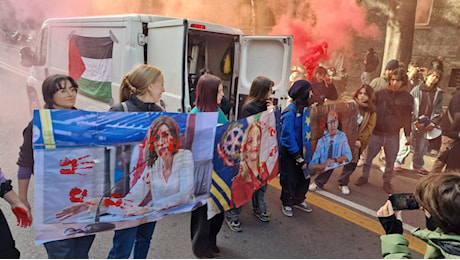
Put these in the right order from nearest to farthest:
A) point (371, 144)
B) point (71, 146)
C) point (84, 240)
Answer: point (71, 146), point (84, 240), point (371, 144)

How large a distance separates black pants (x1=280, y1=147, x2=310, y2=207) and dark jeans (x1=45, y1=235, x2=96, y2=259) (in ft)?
7.18

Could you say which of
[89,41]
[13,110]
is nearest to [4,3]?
[13,110]

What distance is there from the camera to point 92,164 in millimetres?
2018

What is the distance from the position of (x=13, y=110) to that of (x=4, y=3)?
4.07 metres

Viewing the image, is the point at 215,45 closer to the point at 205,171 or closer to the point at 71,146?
the point at 205,171

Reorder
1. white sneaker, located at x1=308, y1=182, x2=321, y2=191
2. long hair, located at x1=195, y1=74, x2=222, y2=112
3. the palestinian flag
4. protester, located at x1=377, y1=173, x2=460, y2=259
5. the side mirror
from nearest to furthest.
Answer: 1. protester, located at x1=377, y1=173, x2=460, y2=259
2. long hair, located at x1=195, y1=74, x2=222, y2=112
3. white sneaker, located at x1=308, y1=182, x2=321, y2=191
4. the palestinian flag
5. the side mirror

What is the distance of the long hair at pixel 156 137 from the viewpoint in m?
2.22

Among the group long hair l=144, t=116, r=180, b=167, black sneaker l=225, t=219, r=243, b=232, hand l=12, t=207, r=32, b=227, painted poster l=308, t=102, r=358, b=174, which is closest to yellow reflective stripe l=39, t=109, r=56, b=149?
hand l=12, t=207, r=32, b=227

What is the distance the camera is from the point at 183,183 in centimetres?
244

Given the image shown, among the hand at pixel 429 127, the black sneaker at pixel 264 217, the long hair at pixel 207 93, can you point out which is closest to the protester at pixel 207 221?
the long hair at pixel 207 93

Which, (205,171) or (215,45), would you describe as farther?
(215,45)

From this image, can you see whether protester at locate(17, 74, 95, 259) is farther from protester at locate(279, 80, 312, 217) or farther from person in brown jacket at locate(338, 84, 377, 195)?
person in brown jacket at locate(338, 84, 377, 195)

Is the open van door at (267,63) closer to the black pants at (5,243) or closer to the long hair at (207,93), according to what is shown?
the long hair at (207,93)

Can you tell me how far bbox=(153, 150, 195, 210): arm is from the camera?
237cm
